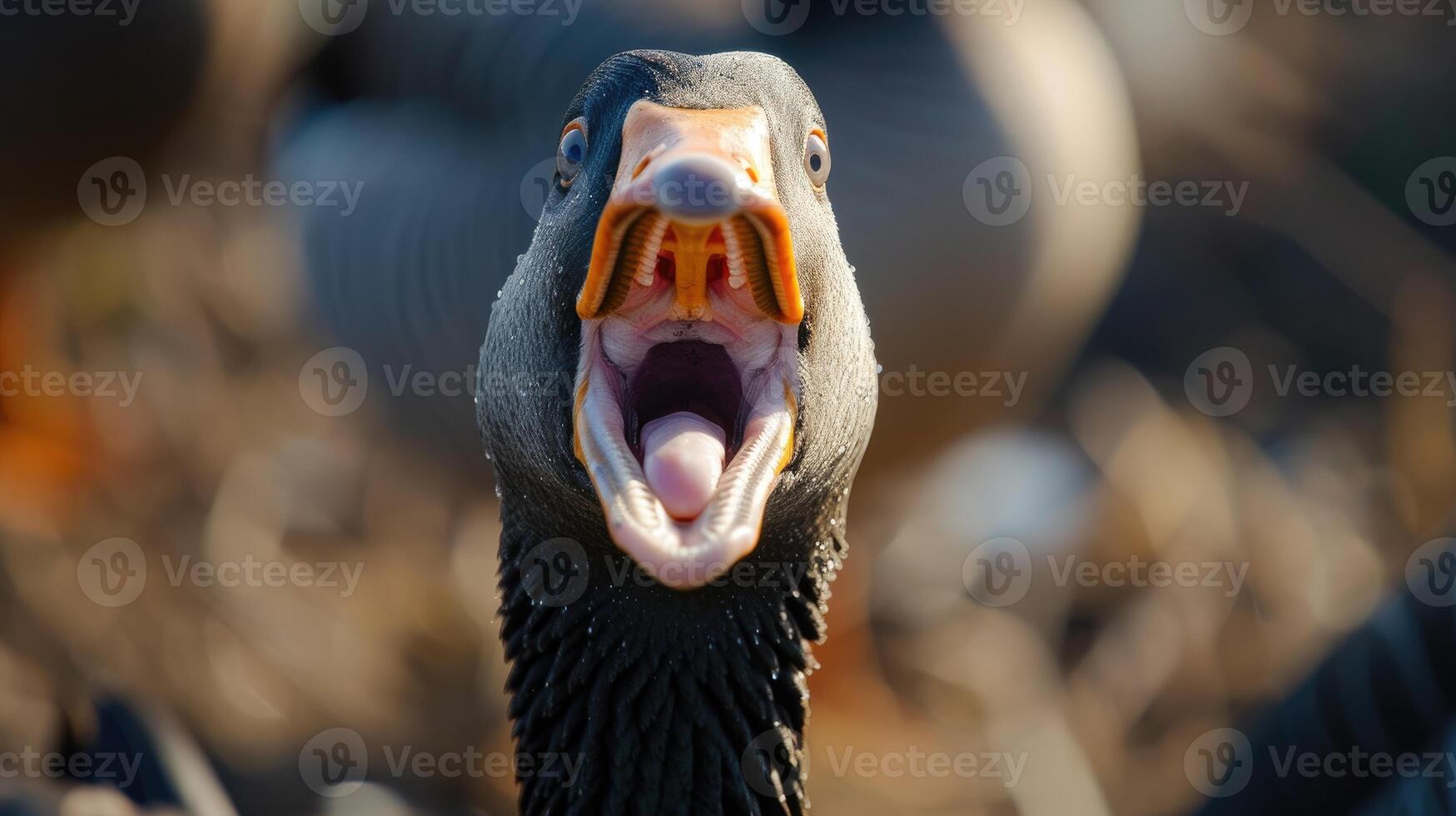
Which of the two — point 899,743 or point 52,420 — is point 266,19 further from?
point 899,743

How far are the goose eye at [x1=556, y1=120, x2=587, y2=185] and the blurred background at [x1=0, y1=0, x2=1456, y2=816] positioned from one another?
5.85ft

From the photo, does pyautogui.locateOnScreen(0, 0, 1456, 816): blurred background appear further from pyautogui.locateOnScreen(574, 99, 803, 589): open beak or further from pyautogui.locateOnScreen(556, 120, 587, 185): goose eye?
→ pyautogui.locateOnScreen(574, 99, 803, 589): open beak

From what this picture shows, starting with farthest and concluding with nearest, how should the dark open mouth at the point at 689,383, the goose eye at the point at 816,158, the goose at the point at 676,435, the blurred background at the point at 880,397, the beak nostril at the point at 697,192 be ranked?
the blurred background at the point at 880,397 → the goose eye at the point at 816,158 → the dark open mouth at the point at 689,383 → the goose at the point at 676,435 → the beak nostril at the point at 697,192

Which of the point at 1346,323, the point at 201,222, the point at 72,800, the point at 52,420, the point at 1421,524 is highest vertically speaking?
the point at 201,222

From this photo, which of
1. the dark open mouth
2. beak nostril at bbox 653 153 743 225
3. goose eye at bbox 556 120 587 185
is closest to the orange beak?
beak nostril at bbox 653 153 743 225

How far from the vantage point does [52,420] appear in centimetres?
512

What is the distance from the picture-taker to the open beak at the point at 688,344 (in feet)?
5.67

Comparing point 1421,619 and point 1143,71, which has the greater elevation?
point 1143,71

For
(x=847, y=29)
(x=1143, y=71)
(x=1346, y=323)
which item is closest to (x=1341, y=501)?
(x=1346, y=323)

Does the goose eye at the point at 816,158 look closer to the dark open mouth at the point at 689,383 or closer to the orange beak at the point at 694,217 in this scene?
the orange beak at the point at 694,217

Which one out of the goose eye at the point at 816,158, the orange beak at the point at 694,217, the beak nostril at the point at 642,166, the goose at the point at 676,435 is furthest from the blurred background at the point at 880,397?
the beak nostril at the point at 642,166

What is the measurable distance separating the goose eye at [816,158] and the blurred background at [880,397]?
1.77m

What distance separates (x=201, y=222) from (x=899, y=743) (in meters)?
3.64

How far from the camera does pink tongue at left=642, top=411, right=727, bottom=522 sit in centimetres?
180
